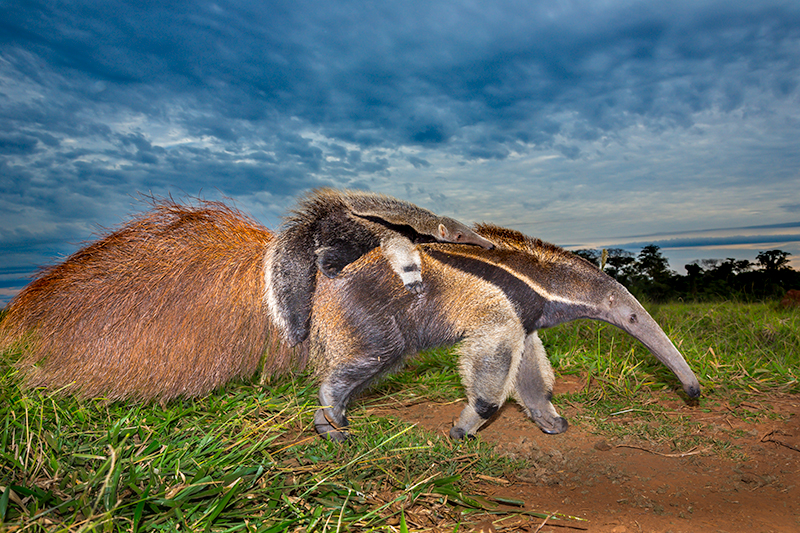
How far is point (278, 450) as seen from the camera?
10.8 feet

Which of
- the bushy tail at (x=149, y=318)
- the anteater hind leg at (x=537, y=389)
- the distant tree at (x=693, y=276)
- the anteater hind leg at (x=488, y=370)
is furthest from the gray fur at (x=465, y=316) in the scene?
the distant tree at (x=693, y=276)

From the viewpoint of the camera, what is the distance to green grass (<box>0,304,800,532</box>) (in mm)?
Answer: 2346

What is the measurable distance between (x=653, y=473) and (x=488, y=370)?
1417 mm

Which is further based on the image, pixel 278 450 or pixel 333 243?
pixel 333 243

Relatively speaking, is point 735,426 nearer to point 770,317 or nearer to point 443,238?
point 443,238

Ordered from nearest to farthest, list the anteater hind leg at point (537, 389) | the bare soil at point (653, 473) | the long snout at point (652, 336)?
the bare soil at point (653, 473) < the long snout at point (652, 336) < the anteater hind leg at point (537, 389)

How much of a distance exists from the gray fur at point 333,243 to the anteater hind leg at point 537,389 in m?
1.21

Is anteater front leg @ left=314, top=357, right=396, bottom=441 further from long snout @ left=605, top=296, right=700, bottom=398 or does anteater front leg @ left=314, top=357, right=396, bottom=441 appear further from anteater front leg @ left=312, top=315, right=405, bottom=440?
long snout @ left=605, top=296, right=700, bottom=398

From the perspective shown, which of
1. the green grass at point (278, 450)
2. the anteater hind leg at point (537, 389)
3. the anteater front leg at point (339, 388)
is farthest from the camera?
the anteater hind leg at point (537, 389)

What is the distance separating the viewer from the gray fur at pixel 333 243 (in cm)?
374

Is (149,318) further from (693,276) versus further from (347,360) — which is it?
(693,276)

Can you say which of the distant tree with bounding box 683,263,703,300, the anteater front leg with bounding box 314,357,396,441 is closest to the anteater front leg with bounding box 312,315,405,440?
the anteater front leg with bounding box 314,357,396,441

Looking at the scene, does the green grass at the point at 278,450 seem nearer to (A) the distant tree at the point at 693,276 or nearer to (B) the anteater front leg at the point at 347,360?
(B) the anteater front leg at the point at 347,360

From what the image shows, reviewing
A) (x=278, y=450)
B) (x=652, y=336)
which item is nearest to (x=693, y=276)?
(x=652, y=336)
